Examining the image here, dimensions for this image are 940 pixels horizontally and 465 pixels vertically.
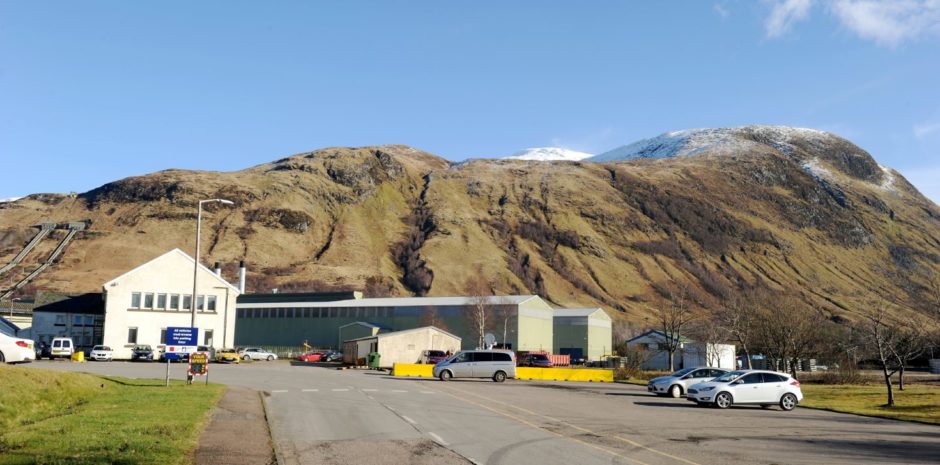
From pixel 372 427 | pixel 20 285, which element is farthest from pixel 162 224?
pixel 372 427

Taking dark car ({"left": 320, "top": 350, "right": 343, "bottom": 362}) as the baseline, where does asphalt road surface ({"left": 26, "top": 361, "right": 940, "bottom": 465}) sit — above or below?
above

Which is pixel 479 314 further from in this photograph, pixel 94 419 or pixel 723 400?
pixel 94 419

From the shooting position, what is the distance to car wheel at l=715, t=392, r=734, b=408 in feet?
97.1

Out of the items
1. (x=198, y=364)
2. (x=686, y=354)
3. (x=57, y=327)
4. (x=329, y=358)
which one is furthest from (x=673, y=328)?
(x=57, y=327)

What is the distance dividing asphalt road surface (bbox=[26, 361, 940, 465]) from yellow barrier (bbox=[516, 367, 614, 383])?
72.1ft

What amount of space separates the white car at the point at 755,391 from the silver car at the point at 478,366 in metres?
17.3

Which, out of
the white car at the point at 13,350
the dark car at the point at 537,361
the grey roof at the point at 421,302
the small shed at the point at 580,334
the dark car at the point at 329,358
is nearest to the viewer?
the white car at the point at 13,350

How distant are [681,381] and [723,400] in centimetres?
581

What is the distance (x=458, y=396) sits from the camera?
102 ft

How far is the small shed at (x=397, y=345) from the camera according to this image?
6581 centimetres

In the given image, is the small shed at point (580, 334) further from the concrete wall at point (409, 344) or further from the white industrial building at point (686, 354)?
the concrete wall at point (409, 344)

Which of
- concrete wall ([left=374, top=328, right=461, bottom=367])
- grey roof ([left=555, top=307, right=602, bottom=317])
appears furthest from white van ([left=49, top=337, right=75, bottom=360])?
grey roof ([left=555, top=307, right=602, bottom=317])

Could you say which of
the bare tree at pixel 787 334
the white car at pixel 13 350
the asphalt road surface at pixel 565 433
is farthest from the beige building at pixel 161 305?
the bare tree at pixel 787 334

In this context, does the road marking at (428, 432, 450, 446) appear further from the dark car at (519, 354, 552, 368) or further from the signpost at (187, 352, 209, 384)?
the dark car at (519, 354, 552, 368)
